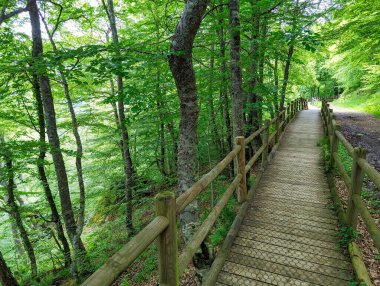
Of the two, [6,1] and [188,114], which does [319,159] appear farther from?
[6,1]

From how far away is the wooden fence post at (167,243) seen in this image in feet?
5.97

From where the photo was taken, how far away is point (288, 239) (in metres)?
3.64

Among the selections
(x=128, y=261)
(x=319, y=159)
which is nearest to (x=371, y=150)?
(x=319, y=159)

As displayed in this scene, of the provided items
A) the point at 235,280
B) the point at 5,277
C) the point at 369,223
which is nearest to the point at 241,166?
the point at 235,280

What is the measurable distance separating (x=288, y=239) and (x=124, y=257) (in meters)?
3.07

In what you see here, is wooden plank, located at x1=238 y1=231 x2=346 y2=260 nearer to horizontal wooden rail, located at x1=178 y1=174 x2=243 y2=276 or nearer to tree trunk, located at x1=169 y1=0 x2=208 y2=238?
horizontal wooden rail, located at x1=178 y1=174 x2=243 y2=276

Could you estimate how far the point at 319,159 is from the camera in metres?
7.27

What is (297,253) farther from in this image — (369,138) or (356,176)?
(369,138)

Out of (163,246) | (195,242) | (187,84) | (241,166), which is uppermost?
(187,84)

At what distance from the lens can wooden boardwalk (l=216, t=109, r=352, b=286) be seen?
2949 mm

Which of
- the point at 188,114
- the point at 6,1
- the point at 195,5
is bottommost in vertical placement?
the point at 188,114

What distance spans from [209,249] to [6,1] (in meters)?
6.76

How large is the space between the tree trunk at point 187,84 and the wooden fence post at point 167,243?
2.43 m

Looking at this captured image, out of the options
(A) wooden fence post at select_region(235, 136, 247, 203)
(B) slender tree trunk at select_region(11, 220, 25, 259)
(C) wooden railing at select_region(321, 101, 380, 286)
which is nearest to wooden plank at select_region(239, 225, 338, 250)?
(C) wooden railing at select_region(321, 101, 380, 286)
